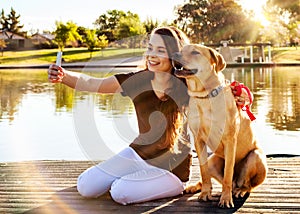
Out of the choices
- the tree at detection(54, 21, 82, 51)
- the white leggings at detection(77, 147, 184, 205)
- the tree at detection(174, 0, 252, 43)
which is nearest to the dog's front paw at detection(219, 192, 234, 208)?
the white leggings at detection(77, 147, 184, 205)

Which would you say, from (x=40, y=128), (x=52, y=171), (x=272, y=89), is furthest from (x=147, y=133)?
(x=272, y=89)

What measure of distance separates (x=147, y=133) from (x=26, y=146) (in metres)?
4.92

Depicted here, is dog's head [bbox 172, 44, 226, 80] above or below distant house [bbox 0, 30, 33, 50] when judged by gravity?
below

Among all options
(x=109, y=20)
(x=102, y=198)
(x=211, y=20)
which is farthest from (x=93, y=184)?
(x=109, y=20)

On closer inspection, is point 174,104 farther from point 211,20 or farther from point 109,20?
point 109,20

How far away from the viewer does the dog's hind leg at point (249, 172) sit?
3725 millimetres

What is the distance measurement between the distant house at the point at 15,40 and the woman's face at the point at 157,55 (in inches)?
2336

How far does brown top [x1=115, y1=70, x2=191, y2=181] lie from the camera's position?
3.89m

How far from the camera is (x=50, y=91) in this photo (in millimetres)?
18078

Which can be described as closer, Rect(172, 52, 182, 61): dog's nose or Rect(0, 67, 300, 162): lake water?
Rect(172, 52, 182, 61): dog's nose

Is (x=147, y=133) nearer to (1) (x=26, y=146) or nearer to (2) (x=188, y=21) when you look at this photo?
(1) (x=26, y=146)

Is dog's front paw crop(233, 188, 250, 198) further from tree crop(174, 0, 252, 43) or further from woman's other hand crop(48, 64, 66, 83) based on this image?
tree crop(174, 0, 252, 43)

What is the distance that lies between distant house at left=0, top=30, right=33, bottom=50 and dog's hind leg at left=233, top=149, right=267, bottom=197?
196ft

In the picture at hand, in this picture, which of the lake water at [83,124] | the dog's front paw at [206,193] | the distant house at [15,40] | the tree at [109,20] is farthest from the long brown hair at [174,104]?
the tree at [109,20]
